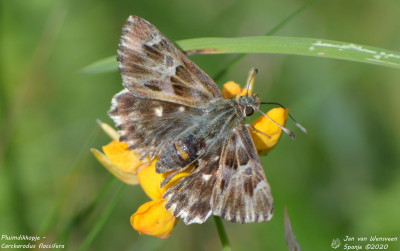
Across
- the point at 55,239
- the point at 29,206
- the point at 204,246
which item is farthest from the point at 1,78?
the point at 204,246

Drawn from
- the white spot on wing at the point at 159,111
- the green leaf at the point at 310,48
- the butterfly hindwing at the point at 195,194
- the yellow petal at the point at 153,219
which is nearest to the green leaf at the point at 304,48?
the green leaf at the point at 310,48

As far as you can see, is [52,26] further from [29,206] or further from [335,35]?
[335,35]

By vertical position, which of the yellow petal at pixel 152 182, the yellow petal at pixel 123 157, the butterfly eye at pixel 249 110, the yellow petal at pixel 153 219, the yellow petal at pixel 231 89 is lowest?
the yellow petal at pixel 153 219

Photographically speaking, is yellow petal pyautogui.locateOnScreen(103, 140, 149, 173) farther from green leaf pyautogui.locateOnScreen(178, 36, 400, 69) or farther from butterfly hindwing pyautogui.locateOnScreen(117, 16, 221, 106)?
green leaf pyautogui.locateOnScreen(178, 36, 400, 69)

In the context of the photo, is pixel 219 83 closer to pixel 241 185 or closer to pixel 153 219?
pixel 241 185

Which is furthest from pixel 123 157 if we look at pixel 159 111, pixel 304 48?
pixel 304 48

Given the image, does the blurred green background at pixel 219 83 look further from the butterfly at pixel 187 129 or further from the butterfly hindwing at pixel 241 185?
the butterfly hindwing at pixel 241 185
